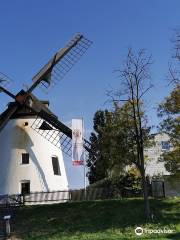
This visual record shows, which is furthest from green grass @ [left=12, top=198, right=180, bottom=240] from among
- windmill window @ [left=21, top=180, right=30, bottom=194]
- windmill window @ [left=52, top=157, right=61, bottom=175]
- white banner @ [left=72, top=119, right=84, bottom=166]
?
windmill window @ [left=52, top=157, right=61, bottom=175]

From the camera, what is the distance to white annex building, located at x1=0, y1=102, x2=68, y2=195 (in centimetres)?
4538

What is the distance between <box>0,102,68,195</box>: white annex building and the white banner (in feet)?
16.7

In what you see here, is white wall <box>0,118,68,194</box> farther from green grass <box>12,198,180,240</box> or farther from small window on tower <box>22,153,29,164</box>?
green grass <box>12,198,180,240</box>

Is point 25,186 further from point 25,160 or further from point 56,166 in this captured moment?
point 56,166

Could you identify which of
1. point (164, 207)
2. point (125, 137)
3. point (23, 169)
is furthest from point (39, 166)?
point (164, 207)

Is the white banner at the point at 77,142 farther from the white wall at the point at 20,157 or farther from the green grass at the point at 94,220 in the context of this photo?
the white wall at the point at 20,157

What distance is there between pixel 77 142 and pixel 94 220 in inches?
341

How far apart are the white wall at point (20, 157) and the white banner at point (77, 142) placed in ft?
16.7

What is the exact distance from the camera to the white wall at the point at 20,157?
45.4 m

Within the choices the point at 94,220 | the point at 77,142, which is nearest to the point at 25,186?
the point at 77,142

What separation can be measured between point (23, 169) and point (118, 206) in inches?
437

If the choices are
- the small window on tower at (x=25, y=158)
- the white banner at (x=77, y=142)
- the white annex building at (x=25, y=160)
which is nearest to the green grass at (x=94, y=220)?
the white banner at (x=77, y=142)

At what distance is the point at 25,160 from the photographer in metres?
45.9

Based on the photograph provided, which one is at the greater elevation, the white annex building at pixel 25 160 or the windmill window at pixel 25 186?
the white annex building at pixel 25 160
